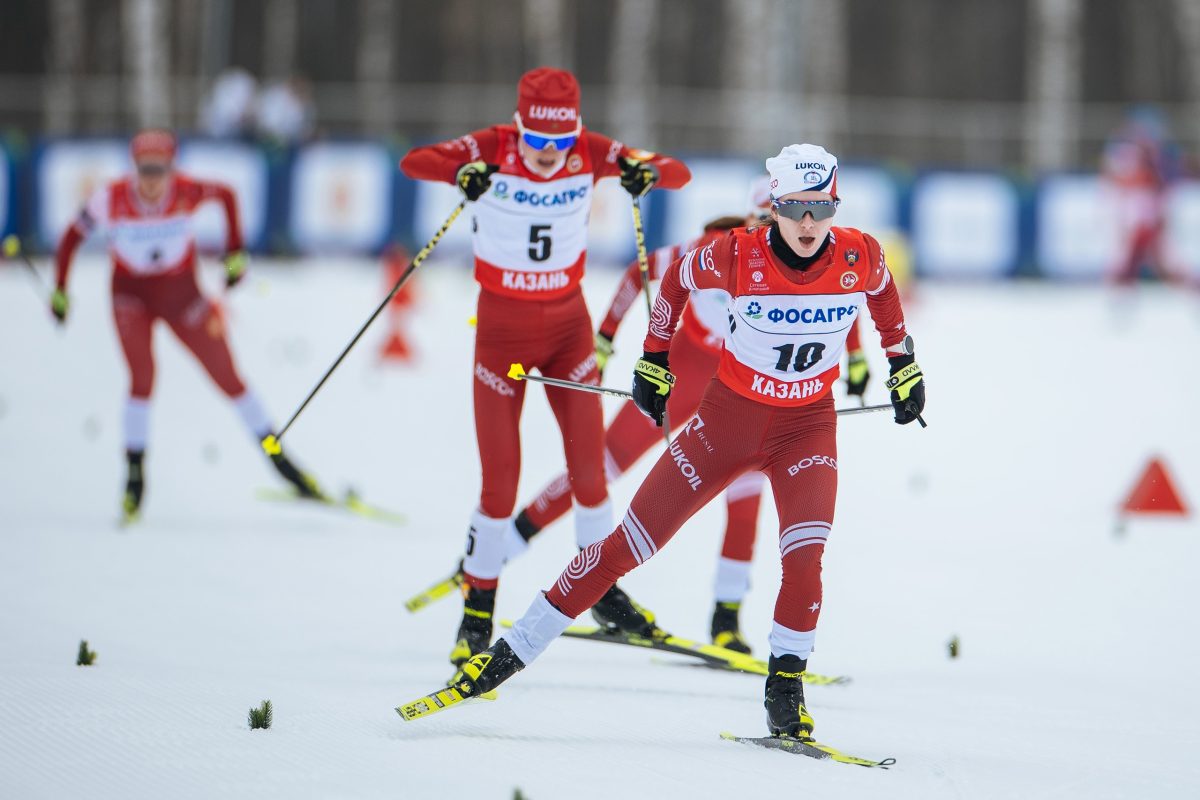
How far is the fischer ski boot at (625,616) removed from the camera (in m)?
6.61

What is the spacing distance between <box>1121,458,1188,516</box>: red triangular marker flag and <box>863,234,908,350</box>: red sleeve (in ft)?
15.6

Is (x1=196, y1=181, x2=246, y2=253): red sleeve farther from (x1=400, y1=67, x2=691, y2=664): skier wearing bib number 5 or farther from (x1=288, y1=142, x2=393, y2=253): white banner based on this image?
(x1=288, y1=142, x2=393, y2=253): white banner

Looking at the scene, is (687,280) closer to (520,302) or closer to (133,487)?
(520,302)

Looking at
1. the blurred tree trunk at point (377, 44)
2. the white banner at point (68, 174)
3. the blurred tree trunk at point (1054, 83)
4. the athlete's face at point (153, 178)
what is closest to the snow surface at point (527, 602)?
the athlete's face at point (153, 178)

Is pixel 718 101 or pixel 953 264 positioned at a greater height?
pixel 718 101

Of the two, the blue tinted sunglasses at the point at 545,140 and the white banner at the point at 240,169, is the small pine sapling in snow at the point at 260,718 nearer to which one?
the blue tinted sunglasses at the point at 545,140

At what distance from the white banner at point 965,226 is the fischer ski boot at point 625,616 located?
15.1m

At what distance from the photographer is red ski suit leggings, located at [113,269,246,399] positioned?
30.3 feet

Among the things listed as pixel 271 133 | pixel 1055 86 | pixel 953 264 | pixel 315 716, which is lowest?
pixel 315 716

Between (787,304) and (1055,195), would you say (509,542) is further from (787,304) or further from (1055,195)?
(1055,195)

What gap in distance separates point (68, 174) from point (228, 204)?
37.1 feet

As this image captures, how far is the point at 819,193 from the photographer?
516 centimetres

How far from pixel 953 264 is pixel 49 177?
1236 cm

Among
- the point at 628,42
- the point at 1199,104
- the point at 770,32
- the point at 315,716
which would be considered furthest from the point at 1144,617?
the point at 1199,104
